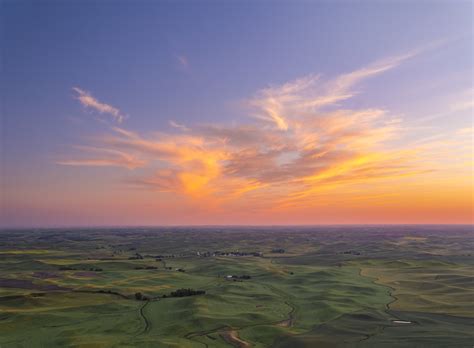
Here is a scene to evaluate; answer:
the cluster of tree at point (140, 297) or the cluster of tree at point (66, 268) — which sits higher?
the cluster of tree at point (66, 268)

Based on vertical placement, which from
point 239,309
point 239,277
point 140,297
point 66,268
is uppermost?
point 66,268

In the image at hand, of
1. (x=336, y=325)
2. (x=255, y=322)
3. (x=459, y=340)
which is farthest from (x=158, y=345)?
(x=459, y=340)

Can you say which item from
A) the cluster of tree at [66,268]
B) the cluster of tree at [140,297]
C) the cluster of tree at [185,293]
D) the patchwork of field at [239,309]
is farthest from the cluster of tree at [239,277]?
the cluster of tree at [66,268]

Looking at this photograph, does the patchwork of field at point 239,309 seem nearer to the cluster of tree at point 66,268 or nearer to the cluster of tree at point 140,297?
the cluster of tree at point 140,297

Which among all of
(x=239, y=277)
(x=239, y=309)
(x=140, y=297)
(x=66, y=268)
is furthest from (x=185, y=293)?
(x=66, y=268)

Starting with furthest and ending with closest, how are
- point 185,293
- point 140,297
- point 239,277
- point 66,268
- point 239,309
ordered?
point 66,268
point 239,277
point 185,293
point 140,297
point 239,309

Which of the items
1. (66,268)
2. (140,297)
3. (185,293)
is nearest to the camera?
(140,297)

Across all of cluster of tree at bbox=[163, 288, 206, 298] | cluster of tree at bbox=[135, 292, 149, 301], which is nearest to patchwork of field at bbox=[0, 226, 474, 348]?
cluster of tree at bbox=[163, 288, 206, 298]

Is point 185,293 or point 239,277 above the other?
point 239,277

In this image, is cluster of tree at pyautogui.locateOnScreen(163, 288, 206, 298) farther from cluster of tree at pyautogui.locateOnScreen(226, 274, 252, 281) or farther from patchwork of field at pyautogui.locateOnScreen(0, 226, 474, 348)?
cluster of tree at pyautogui.locateOnScreen(226, 274, 252, 281)

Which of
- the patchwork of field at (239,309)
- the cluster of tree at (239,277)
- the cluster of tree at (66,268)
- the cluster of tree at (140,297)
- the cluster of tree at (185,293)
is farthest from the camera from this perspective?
the cluster of tree at (66,268)

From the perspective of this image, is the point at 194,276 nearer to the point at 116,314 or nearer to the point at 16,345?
the point at 116,314

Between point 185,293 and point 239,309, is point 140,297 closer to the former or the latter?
point 185,293
